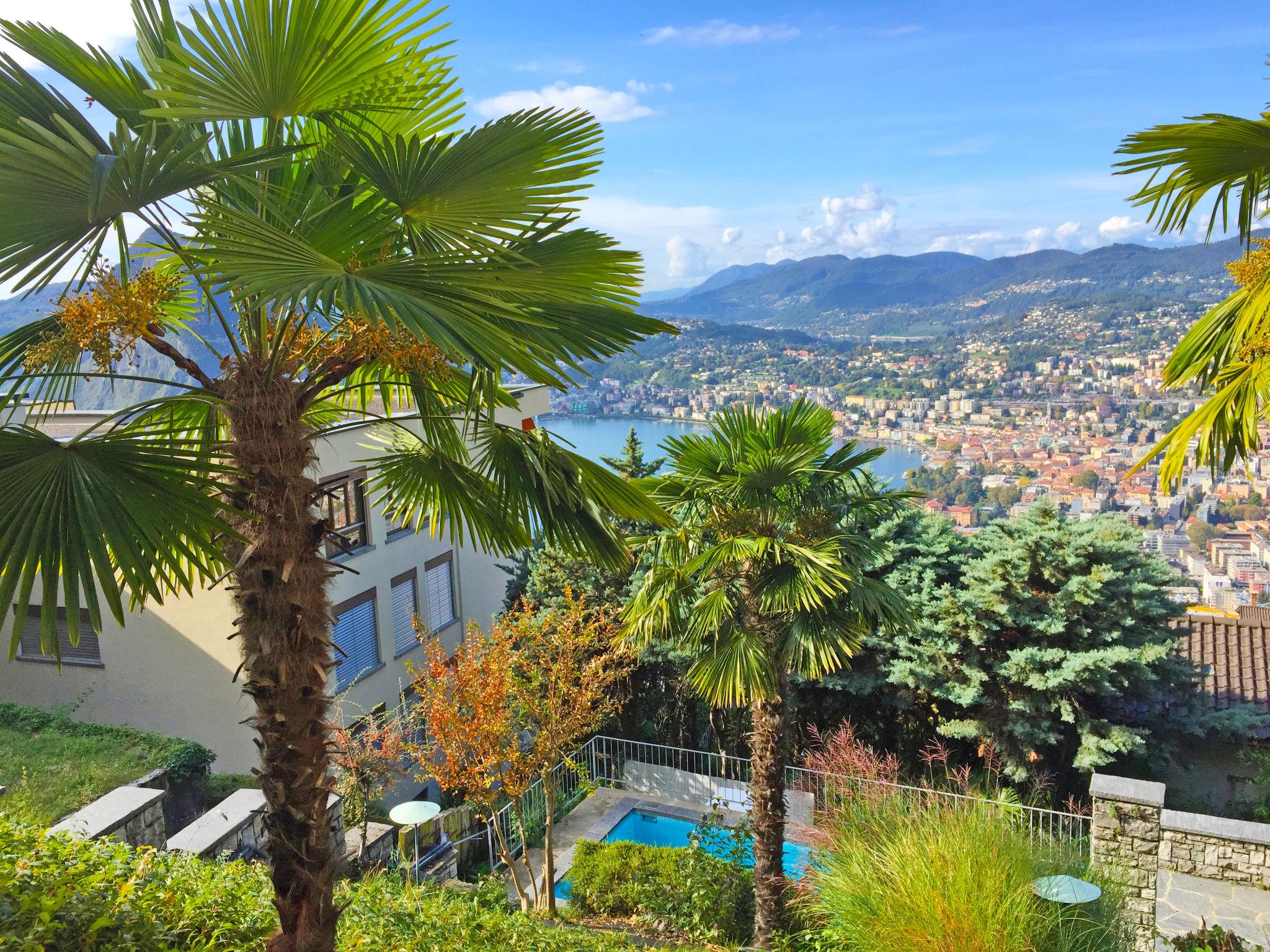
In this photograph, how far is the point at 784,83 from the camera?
21406mm

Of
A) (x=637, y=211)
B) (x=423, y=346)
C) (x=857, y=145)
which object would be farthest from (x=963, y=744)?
(x=857, y=145)

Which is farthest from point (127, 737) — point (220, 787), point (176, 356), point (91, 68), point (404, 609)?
point (91, 68)

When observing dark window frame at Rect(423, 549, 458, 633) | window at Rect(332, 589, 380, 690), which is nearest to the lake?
dark window frame at Rect(423, 549, 458, 633)

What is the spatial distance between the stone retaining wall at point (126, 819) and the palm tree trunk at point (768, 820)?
4.87 m

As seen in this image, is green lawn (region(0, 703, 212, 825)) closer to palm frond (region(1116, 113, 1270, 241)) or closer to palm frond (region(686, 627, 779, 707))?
palm frond (region(686, 627, 779, 707))

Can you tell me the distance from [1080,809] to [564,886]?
6977 millimetres

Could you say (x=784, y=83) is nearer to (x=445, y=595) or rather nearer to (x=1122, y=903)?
(x=445, y=595)

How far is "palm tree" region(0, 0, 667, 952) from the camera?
2.72 metres

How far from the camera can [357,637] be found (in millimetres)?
13570

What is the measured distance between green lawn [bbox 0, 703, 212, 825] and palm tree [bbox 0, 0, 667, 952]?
433 centimetres

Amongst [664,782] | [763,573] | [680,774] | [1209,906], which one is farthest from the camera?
[664,782]

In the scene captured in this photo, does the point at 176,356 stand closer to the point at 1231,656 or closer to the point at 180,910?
the point at 180,910

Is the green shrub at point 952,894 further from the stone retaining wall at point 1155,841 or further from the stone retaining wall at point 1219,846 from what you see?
the stone retaining wall at point 1219,846

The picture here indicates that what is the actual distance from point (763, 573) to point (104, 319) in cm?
570
